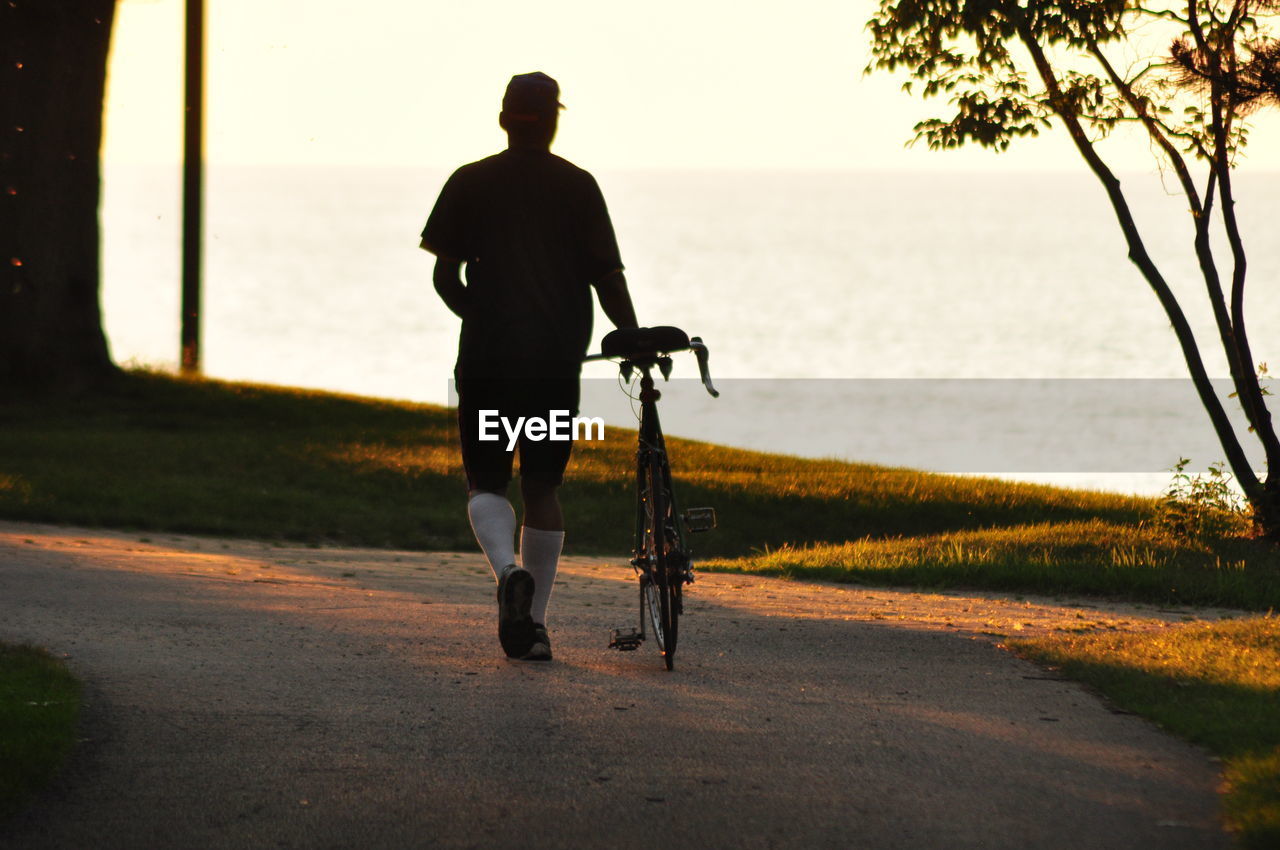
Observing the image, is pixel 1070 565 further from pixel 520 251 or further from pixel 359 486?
pixel 359 486

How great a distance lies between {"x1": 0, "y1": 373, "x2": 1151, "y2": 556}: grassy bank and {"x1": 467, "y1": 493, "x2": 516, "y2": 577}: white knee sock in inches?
302

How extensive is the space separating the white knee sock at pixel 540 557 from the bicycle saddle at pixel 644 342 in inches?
30.2

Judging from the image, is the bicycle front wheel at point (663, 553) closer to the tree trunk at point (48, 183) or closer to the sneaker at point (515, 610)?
the sneaker at point (515, 610)

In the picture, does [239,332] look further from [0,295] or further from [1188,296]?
[1188,296]

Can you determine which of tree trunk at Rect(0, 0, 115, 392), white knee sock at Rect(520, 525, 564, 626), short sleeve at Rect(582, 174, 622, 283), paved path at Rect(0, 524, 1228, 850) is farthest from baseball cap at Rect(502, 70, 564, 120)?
tree trunk at Rect(0, 0, 115, 392)

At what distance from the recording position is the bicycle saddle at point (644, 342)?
571 cm

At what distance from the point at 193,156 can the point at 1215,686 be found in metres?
18.4

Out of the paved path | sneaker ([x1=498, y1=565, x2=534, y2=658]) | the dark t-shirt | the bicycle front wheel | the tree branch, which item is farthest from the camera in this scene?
the tree branch

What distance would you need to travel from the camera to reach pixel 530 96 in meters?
5.93

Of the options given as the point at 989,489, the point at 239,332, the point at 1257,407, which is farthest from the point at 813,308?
the point at 1257,407

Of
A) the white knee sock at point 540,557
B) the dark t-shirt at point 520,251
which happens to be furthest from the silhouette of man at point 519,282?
the white knee sock at point 540,557

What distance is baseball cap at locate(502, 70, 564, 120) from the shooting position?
19.4 ft

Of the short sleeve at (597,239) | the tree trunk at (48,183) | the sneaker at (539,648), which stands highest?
the tree trunk at (48,183)

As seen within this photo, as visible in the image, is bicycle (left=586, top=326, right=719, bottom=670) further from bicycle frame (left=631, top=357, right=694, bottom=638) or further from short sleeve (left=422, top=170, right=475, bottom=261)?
short sleeve (left=422, top=170, right=475, bottom=261)
